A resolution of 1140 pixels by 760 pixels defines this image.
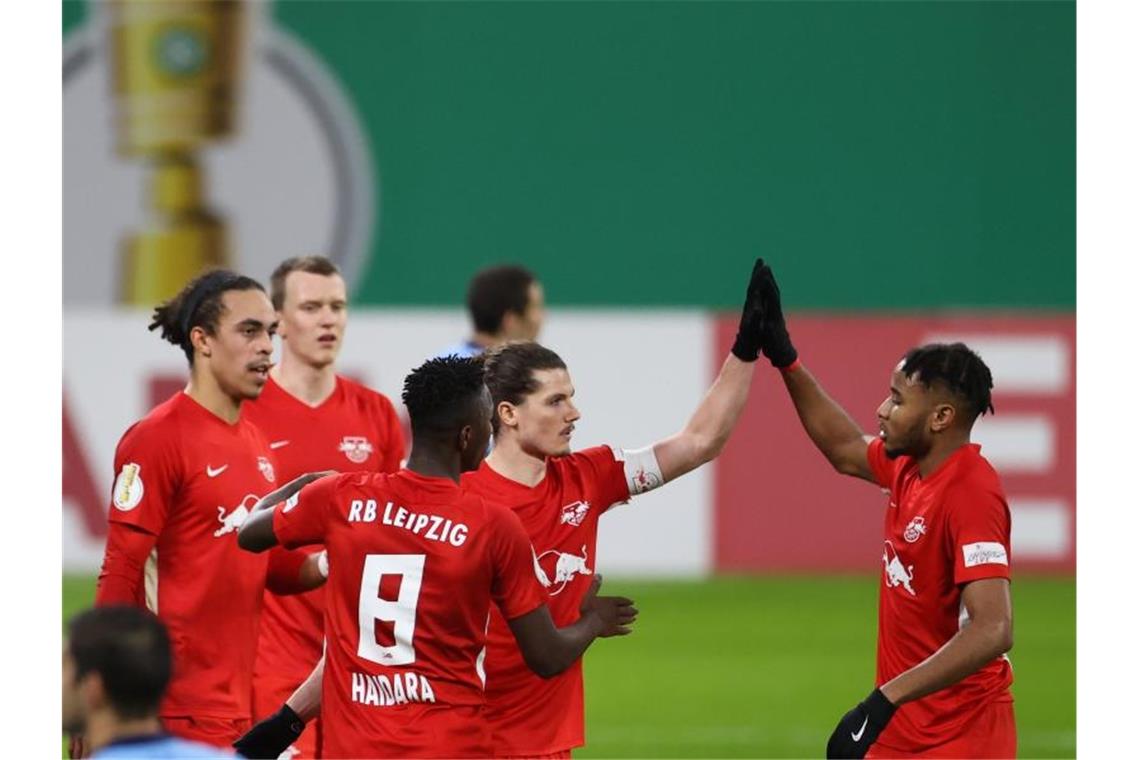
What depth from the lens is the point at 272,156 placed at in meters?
14.0

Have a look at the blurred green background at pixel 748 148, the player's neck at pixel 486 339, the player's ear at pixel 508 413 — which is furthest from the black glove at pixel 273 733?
the blurred green background at pixel 748 148

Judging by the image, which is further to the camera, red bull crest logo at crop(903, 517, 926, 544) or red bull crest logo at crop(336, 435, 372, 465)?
red bull crest logo at crop(336, 435, 372, 465)

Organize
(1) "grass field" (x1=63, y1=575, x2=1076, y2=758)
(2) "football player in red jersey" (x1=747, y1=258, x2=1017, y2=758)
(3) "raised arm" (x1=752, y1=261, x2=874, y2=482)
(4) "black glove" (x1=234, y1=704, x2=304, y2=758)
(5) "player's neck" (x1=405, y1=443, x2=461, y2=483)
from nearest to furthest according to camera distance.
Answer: (5) "player's neck" (x1=405, y1=443, x2=461, y2=483), (2) "football player in red jersey" (x1=747, y1=258, x2=1017, y2=758), (4) "black glove" (x1=234, y1=704, x2=304, y2=758), (3) "raised arm" (x1=752, y1=261, x2=874, y2=482), (1) "grass field" (x1=63, y1=575, x2=1076, y2=758)

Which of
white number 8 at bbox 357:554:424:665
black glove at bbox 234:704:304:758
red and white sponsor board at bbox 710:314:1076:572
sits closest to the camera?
white number 8 at bbox 357:554:424:665

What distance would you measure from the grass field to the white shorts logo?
4.36 metres

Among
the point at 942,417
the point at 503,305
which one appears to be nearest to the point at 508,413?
the point at 942,417

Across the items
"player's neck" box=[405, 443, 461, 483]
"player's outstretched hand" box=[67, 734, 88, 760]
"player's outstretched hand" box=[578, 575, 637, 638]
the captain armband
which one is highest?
"player's neck" box=[405, 443, 461, 483]

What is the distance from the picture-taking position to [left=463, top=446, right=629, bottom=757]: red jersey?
5035mm

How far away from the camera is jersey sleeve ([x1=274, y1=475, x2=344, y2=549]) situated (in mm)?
4465

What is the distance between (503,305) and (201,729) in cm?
292

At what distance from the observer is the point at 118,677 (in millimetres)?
3443

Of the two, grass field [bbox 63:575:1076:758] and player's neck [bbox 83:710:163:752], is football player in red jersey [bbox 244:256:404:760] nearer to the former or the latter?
player's neck [bbox 83:710:163:752]

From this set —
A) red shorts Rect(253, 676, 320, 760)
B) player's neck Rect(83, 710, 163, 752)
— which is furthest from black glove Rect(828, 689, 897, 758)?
player's neck Rect(83, 710, 163, 752)

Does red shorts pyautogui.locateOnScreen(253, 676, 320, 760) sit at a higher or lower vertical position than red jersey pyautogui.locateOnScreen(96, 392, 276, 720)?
lower
